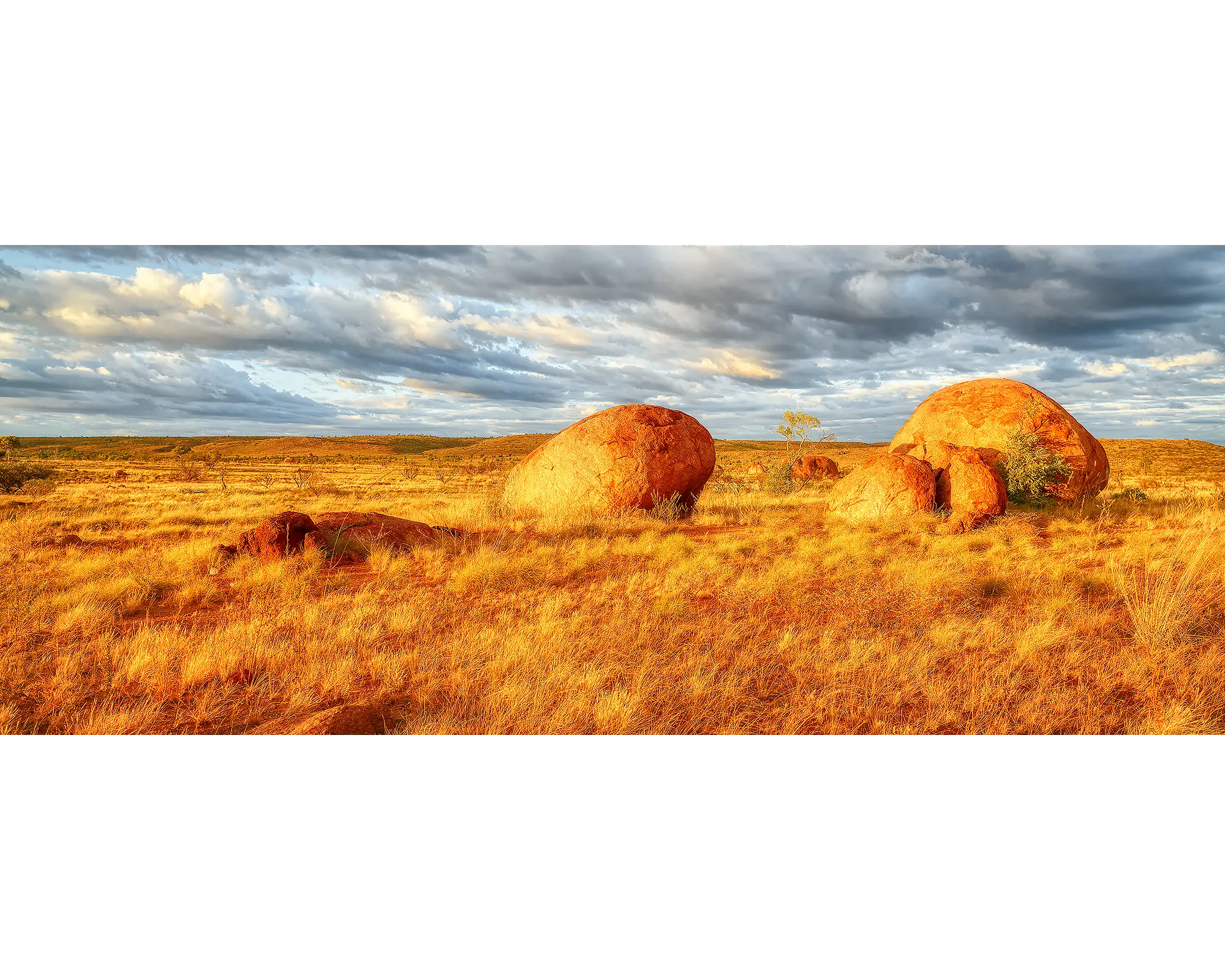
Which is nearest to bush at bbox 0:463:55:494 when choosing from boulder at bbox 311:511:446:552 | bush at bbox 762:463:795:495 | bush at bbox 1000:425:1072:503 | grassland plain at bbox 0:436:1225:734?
grassland plain at bbox 0:436:1225:734

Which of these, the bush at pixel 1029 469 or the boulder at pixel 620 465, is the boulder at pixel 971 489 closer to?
the bush at pixel 1029 469

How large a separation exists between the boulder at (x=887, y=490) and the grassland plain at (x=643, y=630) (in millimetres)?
545

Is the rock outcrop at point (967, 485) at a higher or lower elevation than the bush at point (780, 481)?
higher

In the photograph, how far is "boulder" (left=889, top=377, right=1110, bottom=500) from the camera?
1155 centimetres

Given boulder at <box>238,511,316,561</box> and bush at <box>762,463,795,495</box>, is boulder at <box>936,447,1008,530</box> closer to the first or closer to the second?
bush at <box>762,463,795,495</box>

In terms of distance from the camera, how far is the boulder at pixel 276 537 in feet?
24.5

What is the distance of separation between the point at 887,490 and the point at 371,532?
29.3 feet

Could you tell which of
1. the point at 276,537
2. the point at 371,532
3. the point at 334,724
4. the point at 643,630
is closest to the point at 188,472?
the point at 371,532

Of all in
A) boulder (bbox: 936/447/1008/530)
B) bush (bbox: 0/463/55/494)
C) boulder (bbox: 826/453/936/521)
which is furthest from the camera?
bush (bbox: 0/463/55/494)

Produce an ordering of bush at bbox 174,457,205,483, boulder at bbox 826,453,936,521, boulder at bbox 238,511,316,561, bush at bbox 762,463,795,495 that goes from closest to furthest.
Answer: boulder at bbox 238,511,316,561 → boulder at bbox 826,453,936,521 → bush at bbox 762,463,795,495 → bush at bbox 174,457,205,483

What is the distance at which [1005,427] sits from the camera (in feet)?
38.7

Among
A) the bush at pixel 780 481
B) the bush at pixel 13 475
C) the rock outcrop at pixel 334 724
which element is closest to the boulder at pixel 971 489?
the bush at pixel 780 481

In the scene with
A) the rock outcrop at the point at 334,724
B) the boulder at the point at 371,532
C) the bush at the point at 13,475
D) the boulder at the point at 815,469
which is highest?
the rock outcrop at the point at 334,724

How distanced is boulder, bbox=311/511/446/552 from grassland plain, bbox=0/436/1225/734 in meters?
0.56
